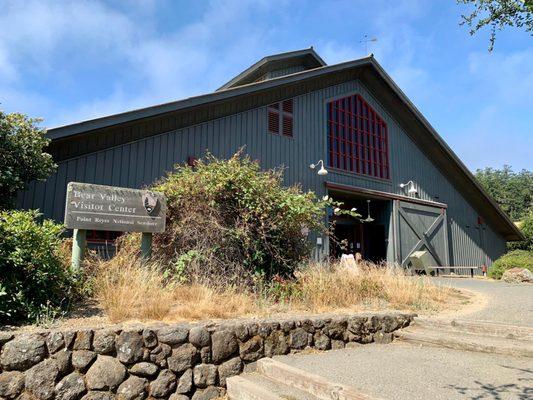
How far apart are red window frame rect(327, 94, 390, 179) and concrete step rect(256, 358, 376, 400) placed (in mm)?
11690

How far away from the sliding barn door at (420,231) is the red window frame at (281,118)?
21.2 ft

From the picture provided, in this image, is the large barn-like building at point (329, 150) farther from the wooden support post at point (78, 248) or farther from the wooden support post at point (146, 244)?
the wooden support post at point (146, 244)

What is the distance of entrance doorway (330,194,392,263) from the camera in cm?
1908

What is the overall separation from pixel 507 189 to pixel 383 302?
248 feet

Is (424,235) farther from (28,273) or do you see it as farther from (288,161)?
(28,273)

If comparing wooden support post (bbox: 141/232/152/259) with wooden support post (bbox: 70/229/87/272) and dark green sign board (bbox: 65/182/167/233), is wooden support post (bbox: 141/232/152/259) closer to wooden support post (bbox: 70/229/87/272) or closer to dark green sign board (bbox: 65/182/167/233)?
dark green sign board (bbox: 65/182/167/233)

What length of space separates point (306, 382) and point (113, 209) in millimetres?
3874

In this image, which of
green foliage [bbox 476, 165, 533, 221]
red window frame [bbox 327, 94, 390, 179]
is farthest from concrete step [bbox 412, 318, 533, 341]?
green foliage [bbox 476, 165, 533, 221]

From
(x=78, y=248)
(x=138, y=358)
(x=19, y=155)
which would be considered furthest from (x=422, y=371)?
(x=19, y=155)

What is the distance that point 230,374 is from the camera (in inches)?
213

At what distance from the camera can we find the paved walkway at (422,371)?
4.35m

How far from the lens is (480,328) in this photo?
6.78 meters

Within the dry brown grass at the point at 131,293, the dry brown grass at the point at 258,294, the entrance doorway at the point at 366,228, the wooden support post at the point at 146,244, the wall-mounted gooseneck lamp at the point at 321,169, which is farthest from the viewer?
the entrance doorway at the point at 366,228

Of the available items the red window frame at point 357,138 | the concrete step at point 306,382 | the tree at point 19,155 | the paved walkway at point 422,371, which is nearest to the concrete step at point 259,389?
the concrete step at point 306,382
